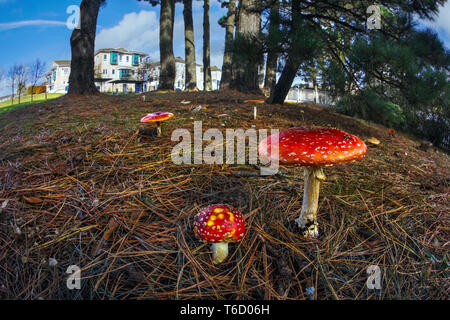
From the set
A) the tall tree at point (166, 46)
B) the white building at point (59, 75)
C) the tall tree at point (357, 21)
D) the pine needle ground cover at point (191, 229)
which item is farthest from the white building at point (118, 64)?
the pine needle ground cover at point (191, 229)

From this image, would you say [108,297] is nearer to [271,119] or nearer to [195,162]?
[195,162]

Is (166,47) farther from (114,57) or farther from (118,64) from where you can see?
(118,64)

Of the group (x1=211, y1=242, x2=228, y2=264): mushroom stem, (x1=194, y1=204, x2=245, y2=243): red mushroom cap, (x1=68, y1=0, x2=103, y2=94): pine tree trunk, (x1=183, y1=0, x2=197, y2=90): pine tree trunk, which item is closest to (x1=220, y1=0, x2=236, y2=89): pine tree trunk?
(x1=183, y1=0, x2=197, y2=90): pine tree trunk

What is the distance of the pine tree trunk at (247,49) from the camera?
147 inches

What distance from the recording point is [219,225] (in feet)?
4.43

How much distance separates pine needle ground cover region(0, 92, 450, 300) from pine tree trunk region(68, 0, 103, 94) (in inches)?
182

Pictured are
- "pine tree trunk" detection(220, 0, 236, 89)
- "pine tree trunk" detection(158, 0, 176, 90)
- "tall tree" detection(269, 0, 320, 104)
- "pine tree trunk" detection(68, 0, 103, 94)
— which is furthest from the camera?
"pine tree trunk" detection(158, 0, 176, 90)

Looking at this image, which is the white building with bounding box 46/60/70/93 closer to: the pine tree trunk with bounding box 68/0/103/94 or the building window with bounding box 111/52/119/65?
the building window with bounding box 111/52/119/65

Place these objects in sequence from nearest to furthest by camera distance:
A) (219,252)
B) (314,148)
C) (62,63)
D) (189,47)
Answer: (314,148) < (219,252) < (189,47) < (62,63)

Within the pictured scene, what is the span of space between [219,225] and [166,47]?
383 inches

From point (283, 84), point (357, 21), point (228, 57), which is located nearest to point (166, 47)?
point (228, 57)

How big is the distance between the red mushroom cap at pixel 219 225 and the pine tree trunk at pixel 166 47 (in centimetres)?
882

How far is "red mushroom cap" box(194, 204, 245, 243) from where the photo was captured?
1347 millimetres

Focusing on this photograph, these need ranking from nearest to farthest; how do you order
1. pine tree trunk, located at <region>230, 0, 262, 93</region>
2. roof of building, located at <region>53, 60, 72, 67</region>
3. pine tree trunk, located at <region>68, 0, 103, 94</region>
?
pine tree trunk, located at <region>230, 0, 262, 93</region>
pine tree trunk, located at <region>68, 0, 103, 94</region>
roof of building, located at <region>53, 60, 72, 67</region>
